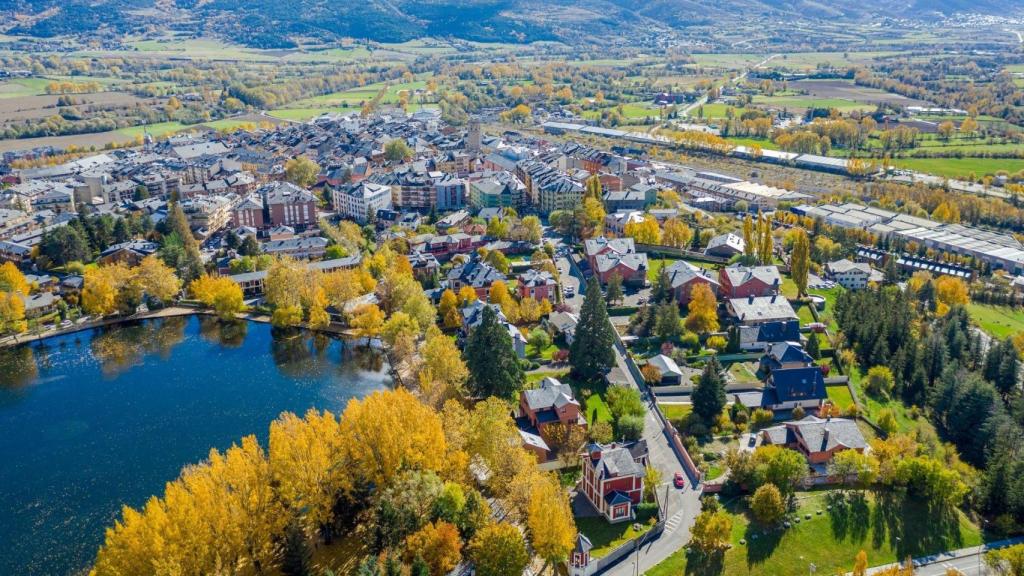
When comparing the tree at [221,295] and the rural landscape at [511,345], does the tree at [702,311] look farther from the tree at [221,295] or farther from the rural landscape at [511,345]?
the tree at [221,295]

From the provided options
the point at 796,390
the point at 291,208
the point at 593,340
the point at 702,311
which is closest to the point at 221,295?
the point at 291,208

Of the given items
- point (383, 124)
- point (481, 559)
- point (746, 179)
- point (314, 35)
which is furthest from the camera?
point (314, 35)

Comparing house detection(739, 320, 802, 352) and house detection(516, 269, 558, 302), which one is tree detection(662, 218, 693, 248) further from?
house detection(739, 320, 802, 352)

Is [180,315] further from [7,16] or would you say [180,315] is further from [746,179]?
[7,16]

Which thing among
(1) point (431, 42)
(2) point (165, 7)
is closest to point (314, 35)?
(1) point (431, 42)

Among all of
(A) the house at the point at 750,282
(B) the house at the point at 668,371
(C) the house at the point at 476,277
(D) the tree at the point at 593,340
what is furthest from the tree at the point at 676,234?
(D) the tree at the point at 593,340

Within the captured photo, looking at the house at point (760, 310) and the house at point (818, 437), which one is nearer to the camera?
the house at point (818, 437)
